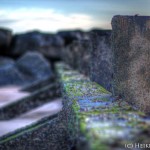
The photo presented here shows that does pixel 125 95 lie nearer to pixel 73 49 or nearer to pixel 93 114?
pixel 93 114

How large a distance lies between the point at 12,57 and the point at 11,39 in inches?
48.2

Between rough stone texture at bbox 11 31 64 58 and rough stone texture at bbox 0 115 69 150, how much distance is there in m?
19.6

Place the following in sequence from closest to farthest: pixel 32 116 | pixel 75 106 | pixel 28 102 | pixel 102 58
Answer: pixel 75 106 < pixel 102 58 < pixel 32 116 < pixel 28 102

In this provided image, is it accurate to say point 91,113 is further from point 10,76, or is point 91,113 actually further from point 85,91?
point 10,76

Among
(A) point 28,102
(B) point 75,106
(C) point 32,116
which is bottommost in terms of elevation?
(C) point 32,116

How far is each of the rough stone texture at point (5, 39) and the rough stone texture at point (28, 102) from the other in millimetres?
14559

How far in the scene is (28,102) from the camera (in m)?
8.80

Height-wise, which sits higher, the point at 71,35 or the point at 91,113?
the point at 91,113

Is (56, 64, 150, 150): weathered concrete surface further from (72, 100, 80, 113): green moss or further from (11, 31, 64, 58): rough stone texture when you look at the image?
(11, 31, 64, 58): rough stone texture

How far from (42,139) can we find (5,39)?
66.3ft

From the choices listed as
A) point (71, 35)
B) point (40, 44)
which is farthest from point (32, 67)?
point (71, 35)

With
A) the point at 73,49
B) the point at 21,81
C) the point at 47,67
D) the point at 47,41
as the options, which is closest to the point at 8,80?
the point at 21,81

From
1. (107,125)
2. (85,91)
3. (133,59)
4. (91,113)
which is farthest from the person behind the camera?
(85,91)

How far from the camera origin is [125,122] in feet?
8.31
